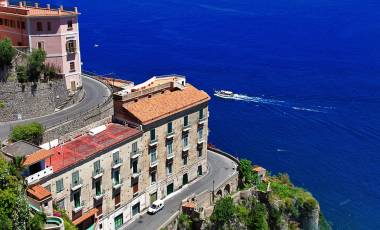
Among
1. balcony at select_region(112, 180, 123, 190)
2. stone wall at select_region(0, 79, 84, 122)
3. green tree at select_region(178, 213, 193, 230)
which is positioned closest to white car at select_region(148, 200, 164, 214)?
green tree at select_region(178, 213, 193, 230)

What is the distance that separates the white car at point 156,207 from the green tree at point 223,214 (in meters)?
6.63

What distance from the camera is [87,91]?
86938 millimetres

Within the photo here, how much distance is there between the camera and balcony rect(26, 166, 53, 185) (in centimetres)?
5138

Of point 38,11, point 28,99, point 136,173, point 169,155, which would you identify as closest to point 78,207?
point 136,173

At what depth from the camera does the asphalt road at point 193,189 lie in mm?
65000

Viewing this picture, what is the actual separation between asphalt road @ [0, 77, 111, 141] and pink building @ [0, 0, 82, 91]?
3.45 meters

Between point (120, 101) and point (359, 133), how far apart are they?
217 feet

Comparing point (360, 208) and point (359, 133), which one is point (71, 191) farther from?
point (359, 133)

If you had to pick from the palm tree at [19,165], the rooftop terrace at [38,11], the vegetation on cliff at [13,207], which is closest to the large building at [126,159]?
the palm tree at [19,165]

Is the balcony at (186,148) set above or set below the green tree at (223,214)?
above

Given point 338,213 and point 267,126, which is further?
point 267,126

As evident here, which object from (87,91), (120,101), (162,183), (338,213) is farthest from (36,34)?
(338,213)

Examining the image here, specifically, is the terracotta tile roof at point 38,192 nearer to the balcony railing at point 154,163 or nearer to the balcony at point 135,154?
the balcony at point 135,154

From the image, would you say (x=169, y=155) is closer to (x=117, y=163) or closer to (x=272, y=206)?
(x=117, y=163)
